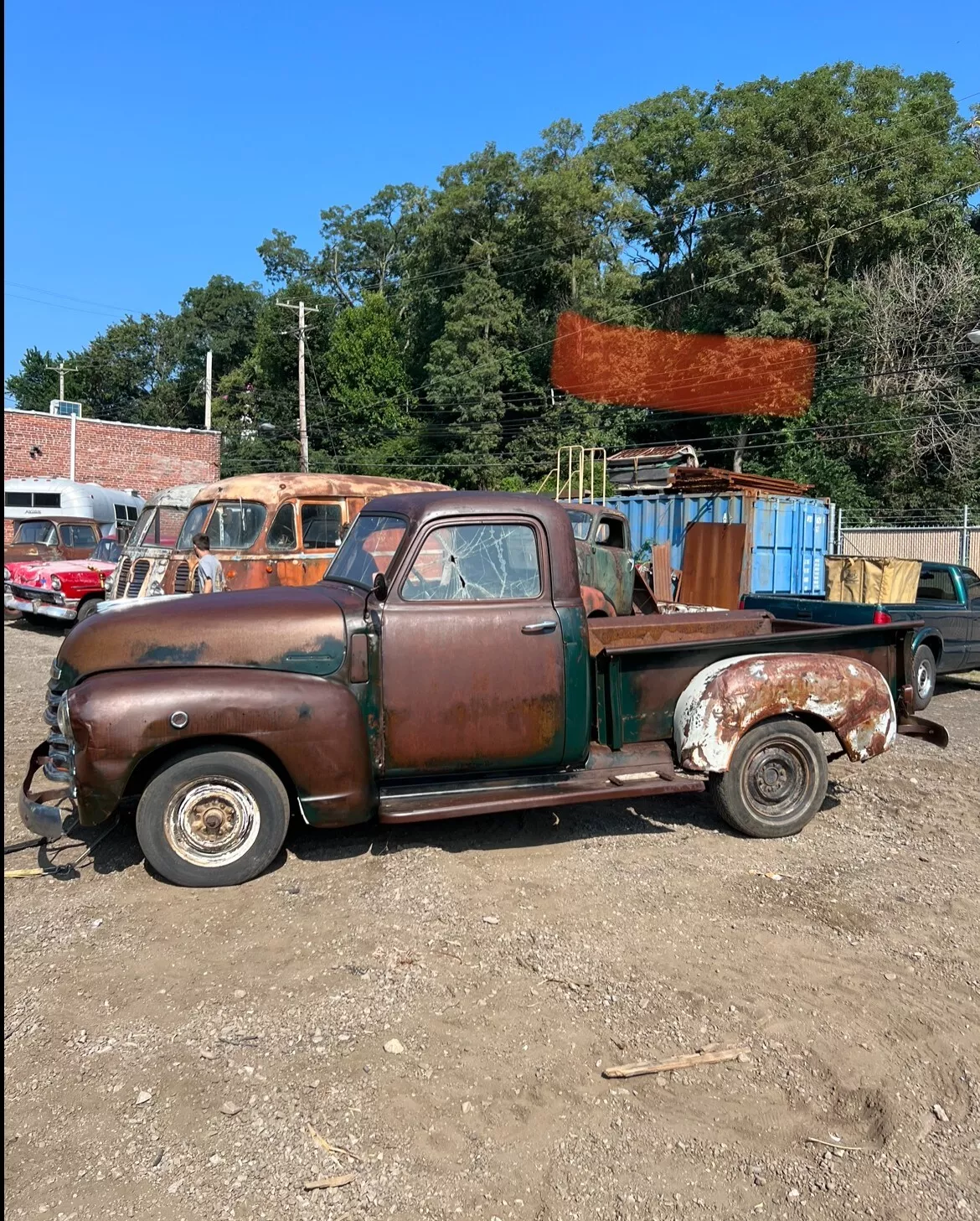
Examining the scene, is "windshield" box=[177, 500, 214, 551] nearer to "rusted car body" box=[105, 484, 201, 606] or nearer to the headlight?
"rusted car body" box=[105, 484, 201, 606]

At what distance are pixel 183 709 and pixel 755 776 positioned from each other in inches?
131

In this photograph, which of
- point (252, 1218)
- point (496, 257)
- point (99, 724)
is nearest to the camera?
point (252, 1218)

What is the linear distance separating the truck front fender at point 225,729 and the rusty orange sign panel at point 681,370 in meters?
29.9

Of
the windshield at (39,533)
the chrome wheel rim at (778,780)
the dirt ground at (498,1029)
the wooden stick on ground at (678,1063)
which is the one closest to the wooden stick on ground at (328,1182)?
the dirt ground at (498,1029)

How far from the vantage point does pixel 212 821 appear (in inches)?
176

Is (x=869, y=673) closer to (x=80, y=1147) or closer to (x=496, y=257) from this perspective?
(x=80, y=1147)

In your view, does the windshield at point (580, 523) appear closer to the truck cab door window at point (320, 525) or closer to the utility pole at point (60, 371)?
the truck cab door window at point (320, 525)

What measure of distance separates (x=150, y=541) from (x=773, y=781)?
1005cm

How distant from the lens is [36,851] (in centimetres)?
505

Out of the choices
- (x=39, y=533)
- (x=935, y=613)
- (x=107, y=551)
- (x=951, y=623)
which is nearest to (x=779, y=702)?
(x=935, y=613)

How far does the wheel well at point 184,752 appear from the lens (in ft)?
14.5

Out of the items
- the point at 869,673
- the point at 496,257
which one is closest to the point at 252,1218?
the point at 869,673

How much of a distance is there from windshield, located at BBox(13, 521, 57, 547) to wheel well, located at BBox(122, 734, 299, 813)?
13.5m

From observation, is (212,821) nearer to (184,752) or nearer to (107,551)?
(184,752)
